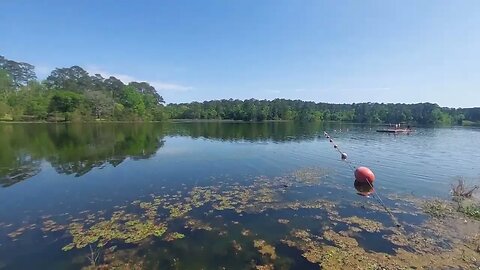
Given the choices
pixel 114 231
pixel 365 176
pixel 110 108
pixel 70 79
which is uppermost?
pixel 70 79

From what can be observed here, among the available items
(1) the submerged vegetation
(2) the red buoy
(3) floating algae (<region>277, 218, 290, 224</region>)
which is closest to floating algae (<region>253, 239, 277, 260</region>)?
(1) the submerged vegetation

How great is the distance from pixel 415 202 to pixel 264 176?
10.7m

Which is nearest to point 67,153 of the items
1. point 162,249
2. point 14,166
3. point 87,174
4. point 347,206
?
point 14,166

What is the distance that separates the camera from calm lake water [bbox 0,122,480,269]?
34.7 feet

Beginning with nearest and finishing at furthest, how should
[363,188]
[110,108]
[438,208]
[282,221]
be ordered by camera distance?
1. [282,221]
2. [438,208]
3. [363,188]
4. [110,108]

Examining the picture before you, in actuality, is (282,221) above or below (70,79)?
below

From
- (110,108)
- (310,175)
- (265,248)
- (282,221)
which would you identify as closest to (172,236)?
(265,248)

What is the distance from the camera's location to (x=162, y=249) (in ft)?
35.5

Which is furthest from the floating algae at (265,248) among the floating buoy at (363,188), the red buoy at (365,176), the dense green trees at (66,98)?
the dense green trees at (66,98)

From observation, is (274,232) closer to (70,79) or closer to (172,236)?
(172,236)

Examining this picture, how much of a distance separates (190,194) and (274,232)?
23.4 ft

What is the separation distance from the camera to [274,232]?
41.3 feet

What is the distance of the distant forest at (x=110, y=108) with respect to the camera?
84938 mm

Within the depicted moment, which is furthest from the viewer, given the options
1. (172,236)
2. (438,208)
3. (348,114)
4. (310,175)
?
(348,114)
